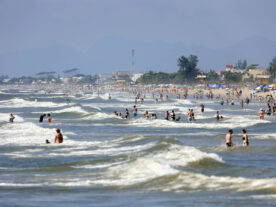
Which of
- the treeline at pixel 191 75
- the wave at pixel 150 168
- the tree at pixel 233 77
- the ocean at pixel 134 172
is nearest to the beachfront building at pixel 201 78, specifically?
the treeline at pixel 191 75

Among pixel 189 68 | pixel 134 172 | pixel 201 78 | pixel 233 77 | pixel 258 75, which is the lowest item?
pixel 134 172

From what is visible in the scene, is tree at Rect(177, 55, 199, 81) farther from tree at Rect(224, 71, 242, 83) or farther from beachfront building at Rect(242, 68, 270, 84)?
beachfront building at Rect(242, 68, 270, 84)

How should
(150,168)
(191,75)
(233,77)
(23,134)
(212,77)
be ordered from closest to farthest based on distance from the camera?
(150,168)
(23,134)
(233,77)
(212,77)
(191,75)

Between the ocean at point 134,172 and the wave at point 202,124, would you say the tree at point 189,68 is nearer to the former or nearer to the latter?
the wave at point 202,124

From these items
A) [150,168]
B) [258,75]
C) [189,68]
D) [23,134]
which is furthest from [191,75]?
[150,168]

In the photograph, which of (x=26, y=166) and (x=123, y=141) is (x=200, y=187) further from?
(x=123, y=141)

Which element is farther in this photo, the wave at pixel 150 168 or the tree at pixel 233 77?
the tree at pixel 233 77

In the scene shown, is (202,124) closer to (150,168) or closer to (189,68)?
(150,168)

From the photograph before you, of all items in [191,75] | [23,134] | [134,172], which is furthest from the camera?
[191,75]

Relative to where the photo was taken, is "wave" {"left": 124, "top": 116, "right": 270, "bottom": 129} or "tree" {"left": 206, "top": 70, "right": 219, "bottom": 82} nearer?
"wave" {"left": 124, "top": 116, "right": 270, "bottom": 129}

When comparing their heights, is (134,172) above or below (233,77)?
below

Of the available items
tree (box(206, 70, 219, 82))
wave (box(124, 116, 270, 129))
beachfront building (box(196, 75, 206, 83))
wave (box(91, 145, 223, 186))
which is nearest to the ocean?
wave (box(91, 145, 223, 186))

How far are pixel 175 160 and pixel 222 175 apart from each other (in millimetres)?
3010

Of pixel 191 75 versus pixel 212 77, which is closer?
pixel 212 77
